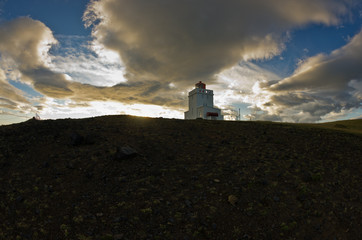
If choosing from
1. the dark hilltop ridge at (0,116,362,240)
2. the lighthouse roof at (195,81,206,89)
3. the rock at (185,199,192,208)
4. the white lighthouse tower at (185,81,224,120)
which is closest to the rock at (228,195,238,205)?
the dark hilltop ridge at (0,116,362,240)

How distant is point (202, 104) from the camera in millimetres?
55312

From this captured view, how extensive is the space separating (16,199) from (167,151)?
8958mm

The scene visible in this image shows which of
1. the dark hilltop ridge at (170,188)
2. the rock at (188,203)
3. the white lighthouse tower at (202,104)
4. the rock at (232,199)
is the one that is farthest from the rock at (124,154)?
the white lighthouse tower at (202,104)

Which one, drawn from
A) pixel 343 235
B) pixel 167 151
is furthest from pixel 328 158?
pixel 167 151

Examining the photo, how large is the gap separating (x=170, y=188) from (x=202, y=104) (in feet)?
150

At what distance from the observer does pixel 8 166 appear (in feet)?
41.1

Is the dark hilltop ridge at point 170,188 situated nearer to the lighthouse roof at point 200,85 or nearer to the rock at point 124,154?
the rock at point 124,154

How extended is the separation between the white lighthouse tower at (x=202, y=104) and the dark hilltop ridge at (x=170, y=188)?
113 feet

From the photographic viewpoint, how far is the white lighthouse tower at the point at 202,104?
52719 millimetres

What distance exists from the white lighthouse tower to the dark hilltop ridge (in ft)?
113

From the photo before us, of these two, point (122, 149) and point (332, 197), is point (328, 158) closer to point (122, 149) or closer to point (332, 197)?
point (332, 197)

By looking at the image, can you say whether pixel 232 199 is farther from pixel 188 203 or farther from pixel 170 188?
pixel 170 188

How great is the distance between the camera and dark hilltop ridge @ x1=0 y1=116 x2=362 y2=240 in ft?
27.3

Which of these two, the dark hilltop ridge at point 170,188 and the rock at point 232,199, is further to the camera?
the rock at point 232,199
